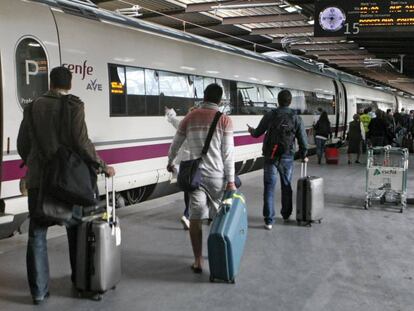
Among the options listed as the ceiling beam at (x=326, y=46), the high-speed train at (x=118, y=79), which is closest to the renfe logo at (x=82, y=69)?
the high-speed train at (x=118, y=79)

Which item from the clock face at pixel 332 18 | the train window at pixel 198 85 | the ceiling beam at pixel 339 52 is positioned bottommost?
the train window at pixel 198 85

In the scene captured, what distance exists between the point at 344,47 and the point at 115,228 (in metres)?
18.6

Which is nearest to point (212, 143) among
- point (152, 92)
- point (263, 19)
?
point (152, 92)

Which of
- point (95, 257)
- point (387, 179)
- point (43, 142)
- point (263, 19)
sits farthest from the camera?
point (263, 19)

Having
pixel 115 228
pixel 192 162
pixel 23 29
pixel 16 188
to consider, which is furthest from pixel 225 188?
pixel 23 29

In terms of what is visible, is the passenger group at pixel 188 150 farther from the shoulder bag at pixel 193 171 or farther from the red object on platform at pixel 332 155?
the red object on platform at pixel 332 155

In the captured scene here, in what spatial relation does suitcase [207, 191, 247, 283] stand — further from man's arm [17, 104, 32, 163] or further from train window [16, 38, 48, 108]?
Result: train window [16, 38, 48, 108]

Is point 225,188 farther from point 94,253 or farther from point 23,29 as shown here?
point 23,29

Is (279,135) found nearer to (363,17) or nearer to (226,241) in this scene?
(226,241)

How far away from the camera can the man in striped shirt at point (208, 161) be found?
170 inches

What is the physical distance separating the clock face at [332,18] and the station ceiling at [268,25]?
5.29 ft

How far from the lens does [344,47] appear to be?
20.5 meters

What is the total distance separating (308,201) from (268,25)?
39.2 ft

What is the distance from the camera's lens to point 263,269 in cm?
455
